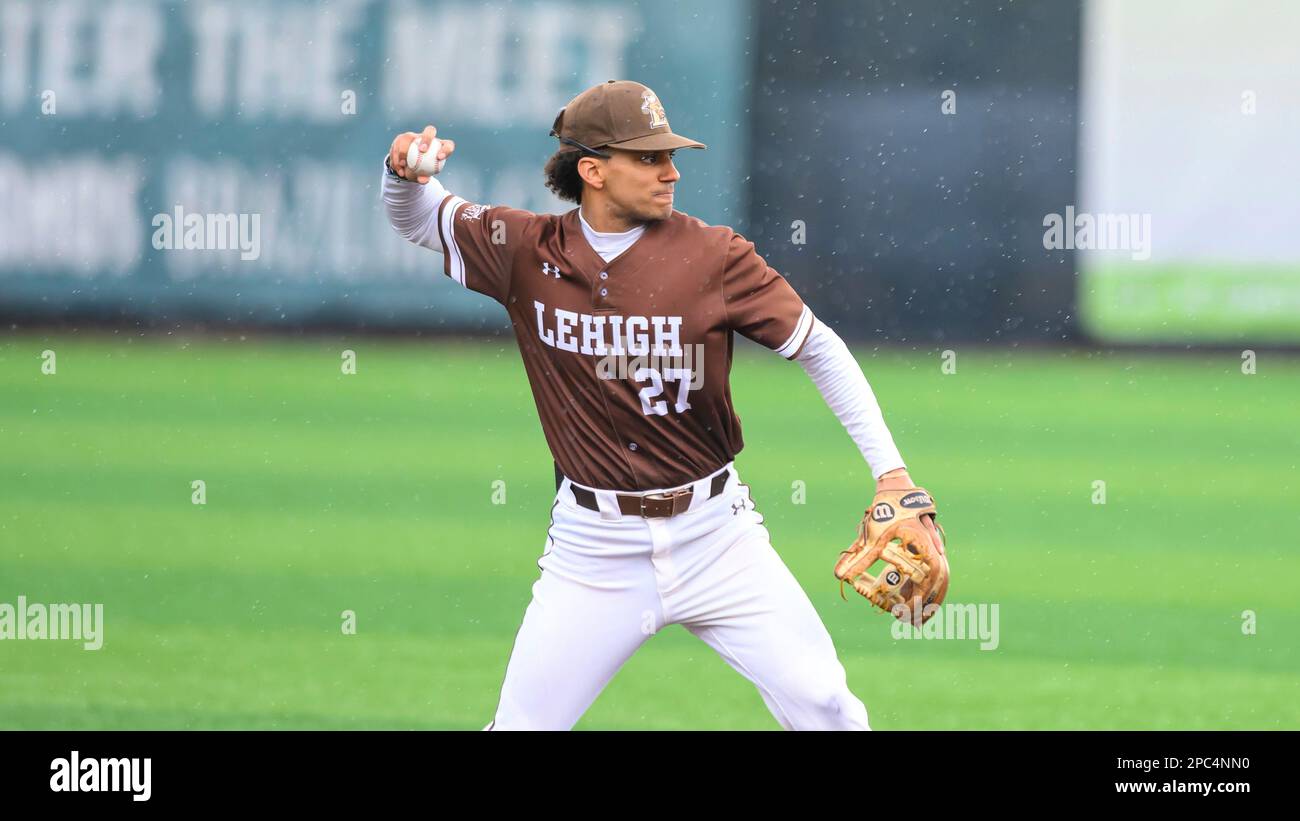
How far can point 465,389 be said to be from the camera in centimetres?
1614

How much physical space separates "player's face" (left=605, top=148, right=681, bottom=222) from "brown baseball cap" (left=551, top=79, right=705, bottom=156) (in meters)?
0.04

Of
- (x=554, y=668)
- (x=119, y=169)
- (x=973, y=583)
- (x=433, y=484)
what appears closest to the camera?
(x=554, y=668)

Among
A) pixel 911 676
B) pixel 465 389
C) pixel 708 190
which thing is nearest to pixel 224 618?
pixel 911 676

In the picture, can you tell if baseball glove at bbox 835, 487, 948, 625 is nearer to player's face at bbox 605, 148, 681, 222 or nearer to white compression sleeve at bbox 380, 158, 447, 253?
player's face at bbox 605, 148, 681, 222

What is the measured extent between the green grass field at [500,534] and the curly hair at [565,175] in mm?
2536

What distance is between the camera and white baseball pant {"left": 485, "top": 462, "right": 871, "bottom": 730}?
14.9ft

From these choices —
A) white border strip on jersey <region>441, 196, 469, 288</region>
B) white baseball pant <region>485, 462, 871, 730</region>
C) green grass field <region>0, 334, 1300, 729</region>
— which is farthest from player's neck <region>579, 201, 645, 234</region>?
green grass field <region>0, 334, 1300, 729</region>

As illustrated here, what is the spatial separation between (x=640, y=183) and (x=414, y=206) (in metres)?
0.74

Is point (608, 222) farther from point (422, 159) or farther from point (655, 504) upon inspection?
point (655, 504)

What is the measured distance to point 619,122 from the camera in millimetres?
4668

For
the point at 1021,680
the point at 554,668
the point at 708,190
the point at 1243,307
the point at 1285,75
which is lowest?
the point at 1021,680

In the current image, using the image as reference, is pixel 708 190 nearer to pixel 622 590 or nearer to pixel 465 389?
pixel 465 389

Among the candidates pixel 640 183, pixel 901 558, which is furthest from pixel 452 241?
pixel 901 558

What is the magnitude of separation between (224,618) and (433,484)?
3.63m
